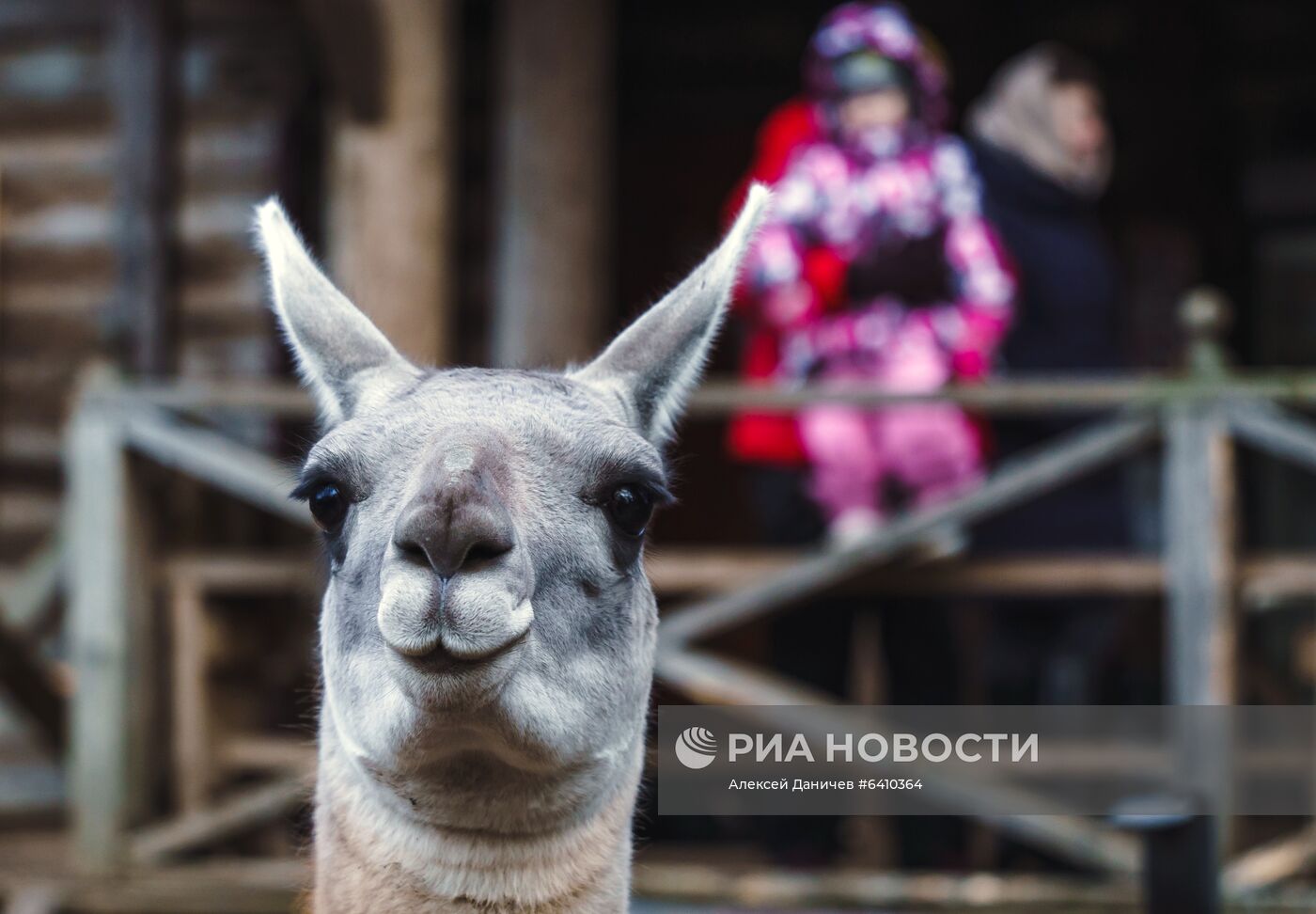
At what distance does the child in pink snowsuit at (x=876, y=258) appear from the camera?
4.38 metres

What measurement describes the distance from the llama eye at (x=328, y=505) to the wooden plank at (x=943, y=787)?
281 centimetres

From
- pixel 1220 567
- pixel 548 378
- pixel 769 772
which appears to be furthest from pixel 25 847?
pixel 548 378

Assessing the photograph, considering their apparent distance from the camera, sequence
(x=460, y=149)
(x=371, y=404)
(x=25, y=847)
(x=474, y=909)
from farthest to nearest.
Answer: (x=460, y=149)
(x=25, y=847)
(x=371, y=404)
(x=474, y=909)

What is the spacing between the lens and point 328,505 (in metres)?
1.96

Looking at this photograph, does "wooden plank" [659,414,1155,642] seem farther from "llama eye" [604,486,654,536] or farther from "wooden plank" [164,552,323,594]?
"llama eye" [604,486,654,536]

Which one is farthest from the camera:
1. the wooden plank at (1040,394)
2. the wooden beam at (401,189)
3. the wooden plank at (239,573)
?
the wooden plank at (239,573)

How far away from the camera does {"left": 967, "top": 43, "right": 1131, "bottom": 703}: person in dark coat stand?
4797 millimetres

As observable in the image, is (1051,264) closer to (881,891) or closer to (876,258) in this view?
(876,258)

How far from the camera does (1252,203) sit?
764 centimetres

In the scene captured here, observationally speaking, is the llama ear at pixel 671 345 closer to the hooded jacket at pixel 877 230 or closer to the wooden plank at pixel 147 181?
the hooded jacket at pixel 877 230

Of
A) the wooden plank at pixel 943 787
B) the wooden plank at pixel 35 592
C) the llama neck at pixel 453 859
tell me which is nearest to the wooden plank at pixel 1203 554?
the wooden plank at pixel 943 787

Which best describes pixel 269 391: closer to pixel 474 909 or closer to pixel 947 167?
pixel 947 167

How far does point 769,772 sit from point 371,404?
273 centimetres

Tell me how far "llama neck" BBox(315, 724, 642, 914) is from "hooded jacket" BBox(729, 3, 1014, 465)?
2527 mm
